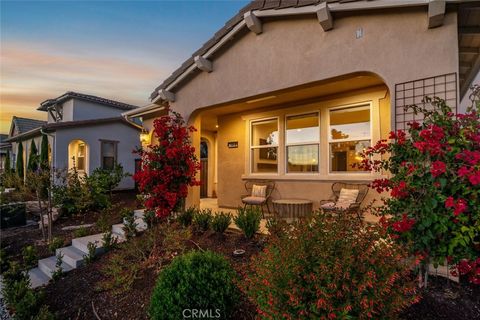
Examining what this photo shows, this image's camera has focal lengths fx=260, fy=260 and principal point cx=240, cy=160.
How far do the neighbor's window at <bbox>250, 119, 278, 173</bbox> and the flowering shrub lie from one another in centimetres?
462

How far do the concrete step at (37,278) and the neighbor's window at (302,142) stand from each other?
5.65m

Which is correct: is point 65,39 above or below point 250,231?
above

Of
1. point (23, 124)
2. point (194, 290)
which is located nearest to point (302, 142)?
point (194, 290)

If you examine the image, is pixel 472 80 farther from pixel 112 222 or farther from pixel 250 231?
pixel 112 222

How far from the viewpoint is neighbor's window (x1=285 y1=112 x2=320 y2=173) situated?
6.68 m

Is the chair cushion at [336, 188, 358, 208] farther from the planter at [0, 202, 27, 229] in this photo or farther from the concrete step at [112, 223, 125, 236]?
the planter at [0, 202, 27, 229]

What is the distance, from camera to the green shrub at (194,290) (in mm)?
2389

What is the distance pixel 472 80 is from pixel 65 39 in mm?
12021

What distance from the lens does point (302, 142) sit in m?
6.89

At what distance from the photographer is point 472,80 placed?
6.25 m

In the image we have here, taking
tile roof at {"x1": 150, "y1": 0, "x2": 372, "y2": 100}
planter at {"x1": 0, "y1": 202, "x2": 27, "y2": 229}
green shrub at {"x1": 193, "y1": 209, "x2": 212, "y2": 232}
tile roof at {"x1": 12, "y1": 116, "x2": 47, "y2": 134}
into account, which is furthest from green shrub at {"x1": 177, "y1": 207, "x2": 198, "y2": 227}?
tile roof at {"x1": 12, "y1": 116, "x2": 47, "y2": 134}

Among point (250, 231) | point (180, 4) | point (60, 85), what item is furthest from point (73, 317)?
point (60, 85)

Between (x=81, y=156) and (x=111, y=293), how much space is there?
12.9 meters

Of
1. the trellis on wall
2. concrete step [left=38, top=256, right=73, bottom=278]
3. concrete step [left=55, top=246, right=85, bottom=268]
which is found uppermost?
the trellis on wall
